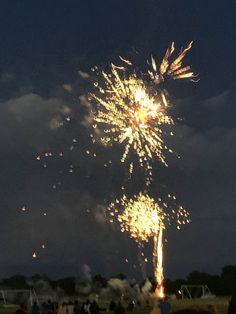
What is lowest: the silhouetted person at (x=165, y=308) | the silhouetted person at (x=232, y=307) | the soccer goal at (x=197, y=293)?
the silhouetted person at (x=232, y=307)

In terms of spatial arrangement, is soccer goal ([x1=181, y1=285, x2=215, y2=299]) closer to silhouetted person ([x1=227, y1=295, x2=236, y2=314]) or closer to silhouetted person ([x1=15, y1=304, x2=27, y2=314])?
silhouetted person ([x1=15, y1=304, x2=27, y2=314])

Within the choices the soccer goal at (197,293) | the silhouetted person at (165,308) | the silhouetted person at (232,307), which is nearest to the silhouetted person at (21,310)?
the silhouetted person at (165,308)

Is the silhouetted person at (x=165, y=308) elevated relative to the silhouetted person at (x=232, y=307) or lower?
elevated

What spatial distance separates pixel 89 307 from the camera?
34.8 m

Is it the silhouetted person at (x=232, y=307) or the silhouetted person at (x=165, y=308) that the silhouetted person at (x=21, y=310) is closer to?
the silhouetted person at (x=165, y=308)

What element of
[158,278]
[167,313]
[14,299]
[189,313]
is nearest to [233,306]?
[189,313]

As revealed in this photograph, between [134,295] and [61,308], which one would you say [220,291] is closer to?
[134,295]

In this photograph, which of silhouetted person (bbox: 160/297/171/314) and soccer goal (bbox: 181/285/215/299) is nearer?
silhouetted person (bbox: 160/297/171/314)

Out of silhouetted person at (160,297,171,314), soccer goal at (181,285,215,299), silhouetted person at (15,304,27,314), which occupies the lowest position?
silhouetted person at (15,304,27,314)

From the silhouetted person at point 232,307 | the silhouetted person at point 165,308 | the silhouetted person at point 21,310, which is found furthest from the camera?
the silhouetted person at point 165,308

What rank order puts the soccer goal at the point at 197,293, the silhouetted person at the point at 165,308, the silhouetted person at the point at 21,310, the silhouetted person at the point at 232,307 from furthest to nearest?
the soccer goal at the point at 197,293
the silhouetted person at the point at 165,308
the silhouetted person at the point at 21,310
the silhouetted person at the point at 232,307

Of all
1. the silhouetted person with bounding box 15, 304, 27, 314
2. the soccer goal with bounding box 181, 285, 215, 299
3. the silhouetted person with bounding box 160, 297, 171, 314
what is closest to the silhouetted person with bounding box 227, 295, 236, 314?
the silhouetted person with bounding box 15, 304, 27, 314

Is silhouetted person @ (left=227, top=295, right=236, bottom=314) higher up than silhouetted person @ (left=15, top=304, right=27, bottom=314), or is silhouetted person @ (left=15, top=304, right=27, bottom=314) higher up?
silhouetted person @ (left=15, top=304, right=27, bottom=314)

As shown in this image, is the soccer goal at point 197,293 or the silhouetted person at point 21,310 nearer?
the silhouetted person at point 21,310
